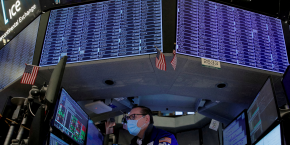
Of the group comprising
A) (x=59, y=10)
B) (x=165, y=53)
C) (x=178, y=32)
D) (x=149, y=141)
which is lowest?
(x=149, y=141)

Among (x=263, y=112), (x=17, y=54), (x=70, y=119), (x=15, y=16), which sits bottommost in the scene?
(x=70, y=119)

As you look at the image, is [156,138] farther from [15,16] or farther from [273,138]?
[15,16]

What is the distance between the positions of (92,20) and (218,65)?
2044 millimetres

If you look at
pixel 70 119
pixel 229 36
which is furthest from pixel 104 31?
pixel 229 36

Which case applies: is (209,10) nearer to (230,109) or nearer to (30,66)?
(230,109)

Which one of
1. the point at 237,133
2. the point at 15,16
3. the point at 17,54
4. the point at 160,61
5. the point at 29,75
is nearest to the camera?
the point at 160,61

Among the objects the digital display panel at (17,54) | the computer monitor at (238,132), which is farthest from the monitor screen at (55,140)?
the computer monitor at (238,132)

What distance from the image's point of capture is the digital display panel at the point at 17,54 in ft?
12.8

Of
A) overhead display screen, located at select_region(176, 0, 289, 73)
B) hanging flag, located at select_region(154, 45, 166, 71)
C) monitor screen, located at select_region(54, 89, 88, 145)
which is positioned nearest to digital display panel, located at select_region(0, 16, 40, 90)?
monitor screen, located at select_region(54, 89, 88, 145)

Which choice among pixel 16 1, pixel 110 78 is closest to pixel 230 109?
pixel 110 78

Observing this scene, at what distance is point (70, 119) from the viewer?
2.79 meters

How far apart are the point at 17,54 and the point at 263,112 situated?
13.2 feet

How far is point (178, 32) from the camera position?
336 centimetres

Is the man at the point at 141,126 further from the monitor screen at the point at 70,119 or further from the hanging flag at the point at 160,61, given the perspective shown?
the hanging flag at the point at 160,61
